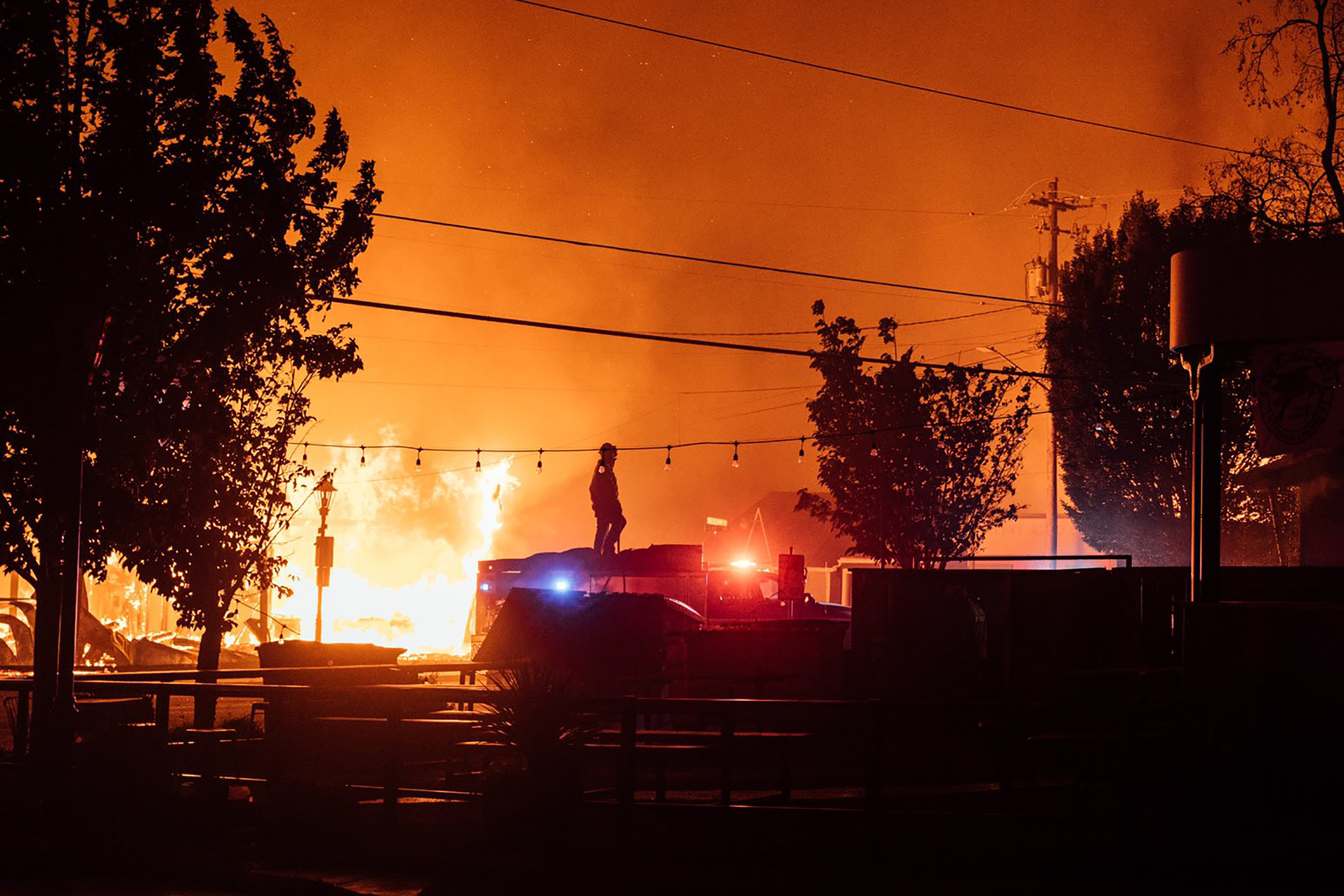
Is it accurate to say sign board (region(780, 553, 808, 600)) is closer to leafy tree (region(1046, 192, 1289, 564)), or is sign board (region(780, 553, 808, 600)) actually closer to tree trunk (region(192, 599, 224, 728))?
leafy tree (region(1046, 192, 1289, 564))

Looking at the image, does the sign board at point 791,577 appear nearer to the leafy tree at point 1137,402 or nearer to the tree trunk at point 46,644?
the leafy tree at point 1137,402

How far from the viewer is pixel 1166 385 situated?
1540 inches

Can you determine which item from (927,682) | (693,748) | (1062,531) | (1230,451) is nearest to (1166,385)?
(1230,451)

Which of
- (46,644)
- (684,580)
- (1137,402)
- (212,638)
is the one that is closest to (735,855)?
(46,644)

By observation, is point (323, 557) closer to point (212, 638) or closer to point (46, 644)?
point (212, 638)

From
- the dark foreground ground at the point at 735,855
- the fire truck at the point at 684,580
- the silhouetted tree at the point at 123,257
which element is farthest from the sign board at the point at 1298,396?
the fire truck at the point at 684,580

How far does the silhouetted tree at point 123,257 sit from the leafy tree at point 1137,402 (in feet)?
98.4

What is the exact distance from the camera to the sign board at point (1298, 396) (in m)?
12.7

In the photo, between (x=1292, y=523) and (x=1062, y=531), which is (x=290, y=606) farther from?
(x=1292, y=523)

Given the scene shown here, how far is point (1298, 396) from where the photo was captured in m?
13.1

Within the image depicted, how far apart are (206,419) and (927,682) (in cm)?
1053

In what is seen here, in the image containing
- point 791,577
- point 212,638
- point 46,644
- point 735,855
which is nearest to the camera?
point 735,855

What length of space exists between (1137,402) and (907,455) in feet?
23.9

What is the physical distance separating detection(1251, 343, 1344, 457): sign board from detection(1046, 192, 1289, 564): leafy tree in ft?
84.3
